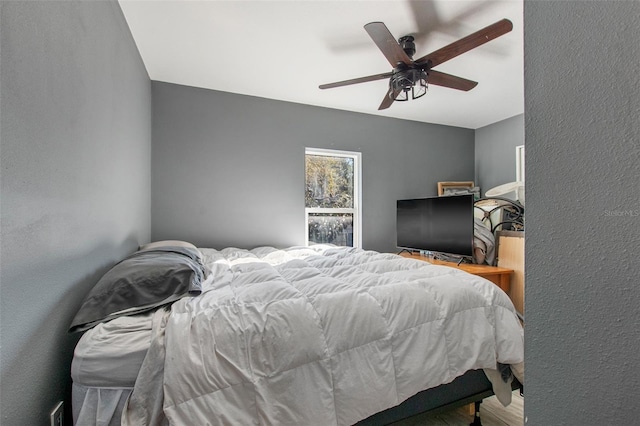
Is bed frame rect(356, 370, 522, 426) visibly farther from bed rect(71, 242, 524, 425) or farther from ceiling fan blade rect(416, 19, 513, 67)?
ceiling fan blade rect(416, 19, 513, 67)

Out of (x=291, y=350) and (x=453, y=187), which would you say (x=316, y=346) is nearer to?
(x=291, y=350)

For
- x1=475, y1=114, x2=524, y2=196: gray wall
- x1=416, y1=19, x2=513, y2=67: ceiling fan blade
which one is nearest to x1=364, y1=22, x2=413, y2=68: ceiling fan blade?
x1=416, y1=19, x2=513, y2=67: ceiling fan blade

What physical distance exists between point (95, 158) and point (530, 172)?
172 centimetres

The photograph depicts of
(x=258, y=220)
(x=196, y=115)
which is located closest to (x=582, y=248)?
(x=258, y=220)

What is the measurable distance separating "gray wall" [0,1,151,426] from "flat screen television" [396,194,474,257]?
2900 millimetres

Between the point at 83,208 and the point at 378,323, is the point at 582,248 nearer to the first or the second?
the point at 378,323

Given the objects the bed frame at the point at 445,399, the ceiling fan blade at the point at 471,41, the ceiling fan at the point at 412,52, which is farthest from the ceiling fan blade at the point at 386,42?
the bed frame at the point at 445,399

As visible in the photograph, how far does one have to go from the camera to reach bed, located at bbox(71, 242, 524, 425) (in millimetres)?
879

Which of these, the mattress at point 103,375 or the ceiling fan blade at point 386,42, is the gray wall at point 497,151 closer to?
the ceiling fan blade at point 386,42

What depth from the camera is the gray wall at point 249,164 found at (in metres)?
2.94

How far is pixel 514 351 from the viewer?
1.34 m

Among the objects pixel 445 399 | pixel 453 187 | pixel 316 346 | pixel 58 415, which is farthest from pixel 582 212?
pixel 453 187

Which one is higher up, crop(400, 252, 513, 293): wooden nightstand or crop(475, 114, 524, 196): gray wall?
crop(475, 114, 524, 196): gray wall

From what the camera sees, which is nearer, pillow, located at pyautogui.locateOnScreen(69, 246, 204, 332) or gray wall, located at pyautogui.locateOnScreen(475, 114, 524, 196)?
pillow, located at pyautogui.locateOnScreen(69, 246, 204, 332)
